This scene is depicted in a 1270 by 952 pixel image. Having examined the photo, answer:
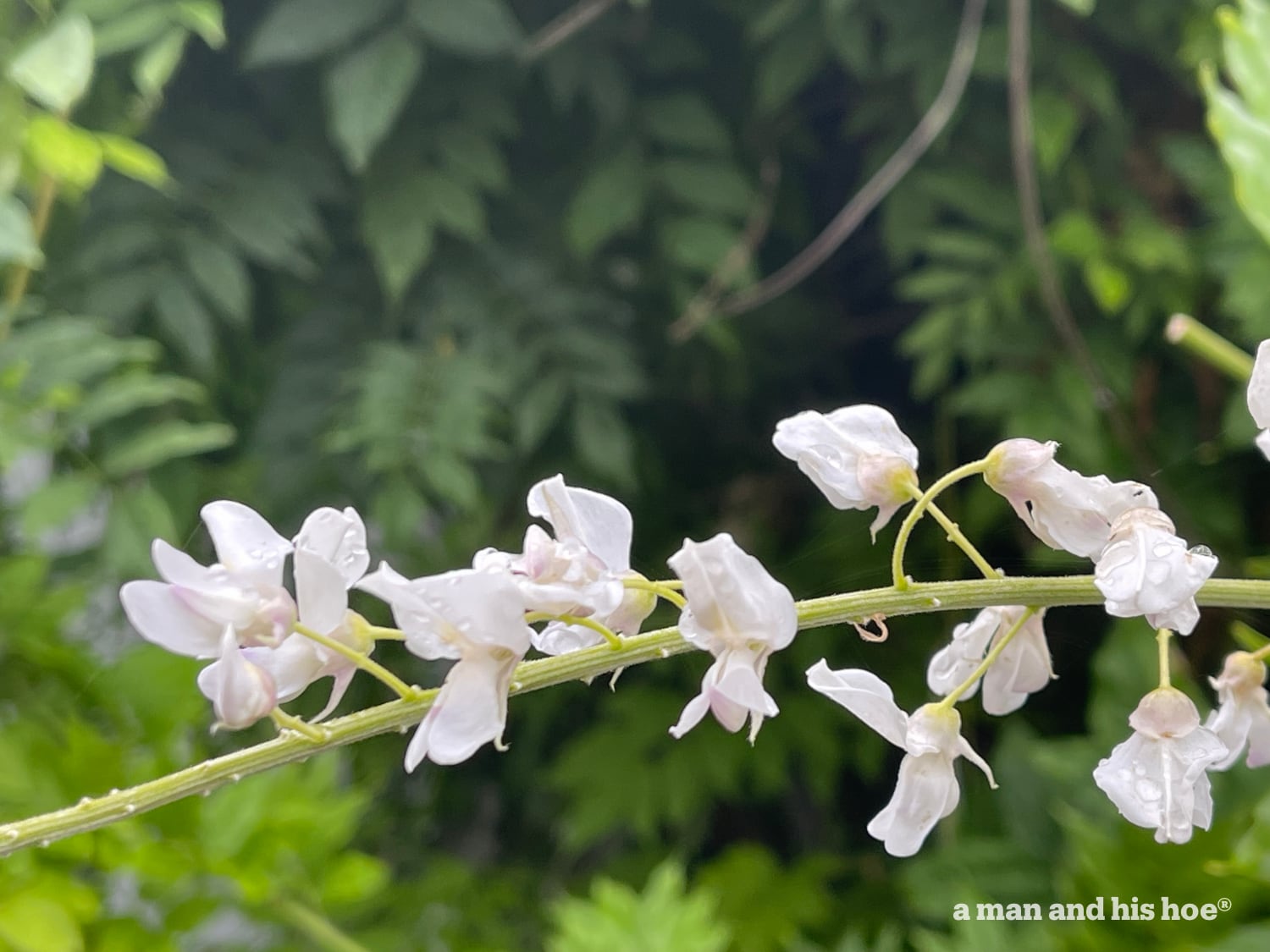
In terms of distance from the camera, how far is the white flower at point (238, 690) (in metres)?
0.22

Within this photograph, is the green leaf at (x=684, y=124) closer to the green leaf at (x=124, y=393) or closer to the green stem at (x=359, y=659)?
the green leaf at (x=124, y=393)

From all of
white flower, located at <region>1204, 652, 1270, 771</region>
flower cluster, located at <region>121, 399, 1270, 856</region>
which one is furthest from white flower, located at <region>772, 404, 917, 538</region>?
white flower, located at <region>1204, 652, 1270, 771</region>

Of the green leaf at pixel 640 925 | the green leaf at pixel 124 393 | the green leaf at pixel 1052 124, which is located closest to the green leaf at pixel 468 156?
the green leaf at pixel 124 393

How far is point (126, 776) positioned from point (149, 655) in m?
0.09

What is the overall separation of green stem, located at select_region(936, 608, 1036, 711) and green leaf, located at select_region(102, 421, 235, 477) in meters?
0.49

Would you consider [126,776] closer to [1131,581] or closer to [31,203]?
[31,203]

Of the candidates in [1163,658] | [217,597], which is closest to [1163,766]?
[1163,658]

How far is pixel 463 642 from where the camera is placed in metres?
0.23

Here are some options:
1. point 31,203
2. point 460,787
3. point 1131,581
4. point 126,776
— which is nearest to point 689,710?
point 1131,581

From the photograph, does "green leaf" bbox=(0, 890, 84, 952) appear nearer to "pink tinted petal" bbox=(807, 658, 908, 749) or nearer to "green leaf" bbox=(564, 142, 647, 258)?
"pink tinted petal" bbox=(807, 658, 908, 749)

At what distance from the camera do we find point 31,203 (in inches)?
30.7

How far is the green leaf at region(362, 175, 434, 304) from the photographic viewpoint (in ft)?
2.54

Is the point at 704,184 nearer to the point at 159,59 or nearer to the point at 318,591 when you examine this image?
the point at 159,59

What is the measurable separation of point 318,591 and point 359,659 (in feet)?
0.08
